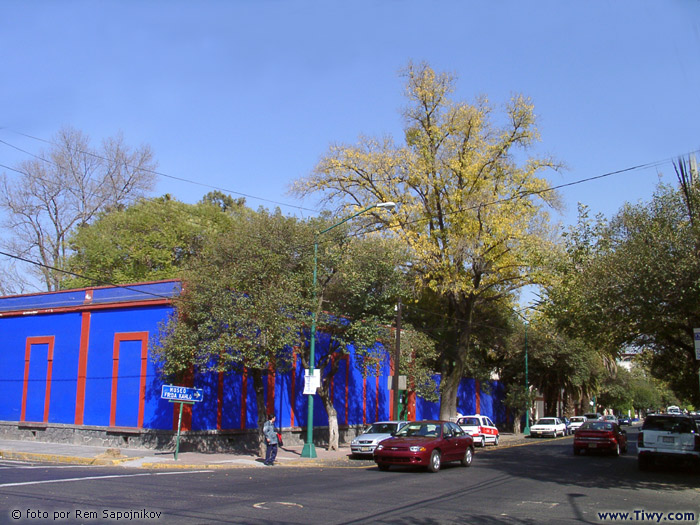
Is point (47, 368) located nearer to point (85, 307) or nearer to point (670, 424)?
point (85, 307)

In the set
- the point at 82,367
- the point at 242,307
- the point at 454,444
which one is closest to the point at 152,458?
the point at 242,307

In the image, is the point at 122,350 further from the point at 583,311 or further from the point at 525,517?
the point at 525,517

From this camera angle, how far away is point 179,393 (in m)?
20.2

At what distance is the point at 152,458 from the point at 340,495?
1012 cm

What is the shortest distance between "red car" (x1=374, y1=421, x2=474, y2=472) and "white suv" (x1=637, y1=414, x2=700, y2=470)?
17.5 ft

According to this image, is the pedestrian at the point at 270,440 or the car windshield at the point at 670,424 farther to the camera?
the pedestrian at the point at 270,440

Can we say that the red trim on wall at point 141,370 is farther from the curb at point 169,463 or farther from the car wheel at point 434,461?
the car wheel at point 434,461

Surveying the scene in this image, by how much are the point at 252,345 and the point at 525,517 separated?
476 inches

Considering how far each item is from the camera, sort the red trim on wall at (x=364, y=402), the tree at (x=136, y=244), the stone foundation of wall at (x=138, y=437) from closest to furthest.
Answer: the stone foundation of wall at (x=138, y=437)
the red trim on wall at (x=364, y=402)
the tree at (x=136, y=244)

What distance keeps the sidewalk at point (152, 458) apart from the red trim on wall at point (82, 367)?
1590 mm

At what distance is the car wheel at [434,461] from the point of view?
17652mm

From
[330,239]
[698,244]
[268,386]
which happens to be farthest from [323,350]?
[698,244]

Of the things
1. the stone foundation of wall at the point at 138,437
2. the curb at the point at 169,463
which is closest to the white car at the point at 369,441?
the curb at the point at 169,463

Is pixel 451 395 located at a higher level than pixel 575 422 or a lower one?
higher
